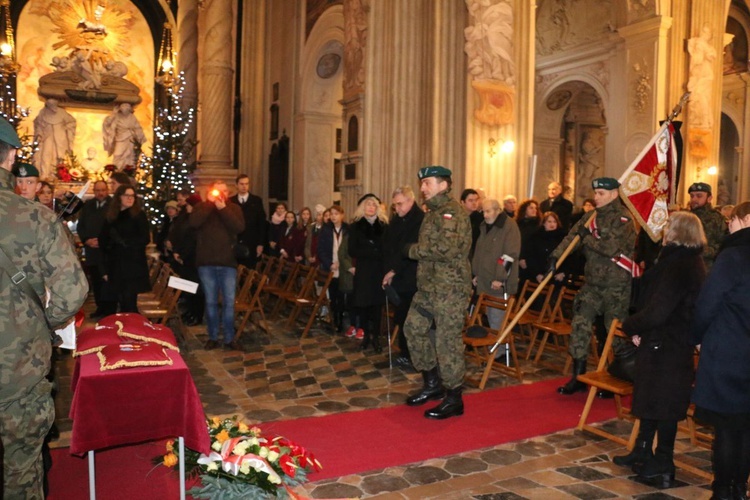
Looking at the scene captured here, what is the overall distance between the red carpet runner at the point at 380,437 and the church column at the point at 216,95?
40.3 ft

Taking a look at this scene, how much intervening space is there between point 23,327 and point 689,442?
16.0ft

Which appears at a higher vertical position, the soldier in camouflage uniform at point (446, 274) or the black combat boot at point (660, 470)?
the soldier in camouflage uniform at point (446, 274)

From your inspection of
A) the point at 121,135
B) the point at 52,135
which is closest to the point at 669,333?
the point at 121,135

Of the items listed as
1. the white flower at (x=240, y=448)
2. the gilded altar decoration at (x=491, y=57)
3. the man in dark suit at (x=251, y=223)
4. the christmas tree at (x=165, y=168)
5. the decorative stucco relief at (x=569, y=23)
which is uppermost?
the decorative stucco relief at (x=569, y=23)

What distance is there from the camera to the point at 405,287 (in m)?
7.29

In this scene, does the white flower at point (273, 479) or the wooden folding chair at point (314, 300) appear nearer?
the white flower at point (273, 479)

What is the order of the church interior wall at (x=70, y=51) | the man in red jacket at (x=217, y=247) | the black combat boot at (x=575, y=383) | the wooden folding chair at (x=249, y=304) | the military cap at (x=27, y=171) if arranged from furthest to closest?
the church interior wall at (x=70, y=51), the wooden folding chair at (x=249, y=304), the man in red jacket at (x=217, y=247), the black combat boot at (x=575, y=383), the military cap at (x=27, y=171)

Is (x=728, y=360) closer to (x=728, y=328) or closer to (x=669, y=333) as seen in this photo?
(x=728, y=328)

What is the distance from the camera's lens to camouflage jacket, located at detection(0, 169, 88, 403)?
2771mm

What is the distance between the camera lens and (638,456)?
4652mm

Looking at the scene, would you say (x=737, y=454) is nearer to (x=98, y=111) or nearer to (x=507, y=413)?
(x=507, y=413)

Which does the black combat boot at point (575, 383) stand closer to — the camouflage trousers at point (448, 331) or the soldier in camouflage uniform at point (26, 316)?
the camouflage trousers at point (448, 331)

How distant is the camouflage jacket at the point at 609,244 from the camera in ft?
20.5

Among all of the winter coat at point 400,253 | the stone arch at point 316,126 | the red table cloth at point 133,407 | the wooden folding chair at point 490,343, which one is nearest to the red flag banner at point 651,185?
the wooden folding chair at point 490,343
